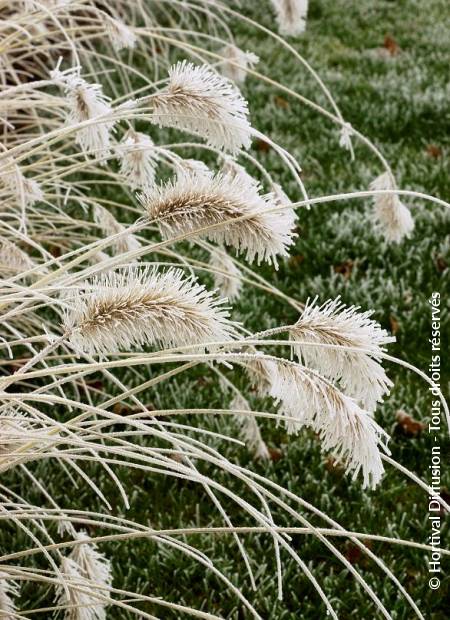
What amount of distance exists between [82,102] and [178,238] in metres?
0.56

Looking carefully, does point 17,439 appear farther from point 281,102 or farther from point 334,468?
point 281,102

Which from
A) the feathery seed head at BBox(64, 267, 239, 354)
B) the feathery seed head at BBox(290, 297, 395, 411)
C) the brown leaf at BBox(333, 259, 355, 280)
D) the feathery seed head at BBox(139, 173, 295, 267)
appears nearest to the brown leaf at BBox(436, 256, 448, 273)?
the brown leaf at BBox(333, 259, 355, 280)

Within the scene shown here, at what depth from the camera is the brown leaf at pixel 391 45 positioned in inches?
267

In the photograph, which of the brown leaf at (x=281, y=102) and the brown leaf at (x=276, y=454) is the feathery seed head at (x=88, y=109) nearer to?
the brown leaf at (x=276, y=454)

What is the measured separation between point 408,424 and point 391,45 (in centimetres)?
474

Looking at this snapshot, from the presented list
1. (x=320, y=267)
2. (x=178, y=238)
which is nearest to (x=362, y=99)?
(x=320, y=267)

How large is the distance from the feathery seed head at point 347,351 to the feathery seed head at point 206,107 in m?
0.47

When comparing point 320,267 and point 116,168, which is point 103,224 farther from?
point 116,168

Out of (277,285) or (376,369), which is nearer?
(376,369)

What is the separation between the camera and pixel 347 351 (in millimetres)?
1334

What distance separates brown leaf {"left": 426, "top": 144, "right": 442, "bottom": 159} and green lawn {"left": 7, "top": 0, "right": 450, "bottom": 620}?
1cm

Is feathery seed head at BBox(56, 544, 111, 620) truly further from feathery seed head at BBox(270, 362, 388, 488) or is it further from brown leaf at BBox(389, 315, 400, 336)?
brown leaf at BBox(389, 315, 400, 336)

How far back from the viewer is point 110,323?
1.31 metres

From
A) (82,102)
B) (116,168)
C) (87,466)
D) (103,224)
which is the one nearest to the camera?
(82,102)
